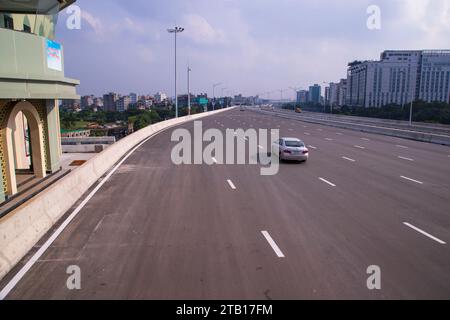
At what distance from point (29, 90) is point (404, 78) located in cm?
16211

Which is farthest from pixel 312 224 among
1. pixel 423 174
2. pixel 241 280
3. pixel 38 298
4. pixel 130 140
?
pixel 130 140

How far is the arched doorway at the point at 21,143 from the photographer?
1504 cm

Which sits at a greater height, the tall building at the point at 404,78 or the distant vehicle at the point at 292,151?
the tall building at the point at 404,78

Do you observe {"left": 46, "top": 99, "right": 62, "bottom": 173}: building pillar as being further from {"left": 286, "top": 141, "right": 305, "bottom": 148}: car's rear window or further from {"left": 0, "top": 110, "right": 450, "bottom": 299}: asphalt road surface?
{"left": 286, "top": 141, "right": 305, "bottom": 148}: car's rear window

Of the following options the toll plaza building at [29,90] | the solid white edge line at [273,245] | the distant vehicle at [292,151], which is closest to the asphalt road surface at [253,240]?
the solid white edge line at [273,245]

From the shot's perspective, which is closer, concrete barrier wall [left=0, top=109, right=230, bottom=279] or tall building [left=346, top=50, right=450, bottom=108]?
concrete barrier wall [left=0, top=109, right=230, bottom=279]

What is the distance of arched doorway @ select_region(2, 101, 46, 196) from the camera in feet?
49.3

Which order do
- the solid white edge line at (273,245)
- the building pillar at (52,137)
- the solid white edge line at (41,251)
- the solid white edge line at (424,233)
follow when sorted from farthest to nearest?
the building pillar at (52,137) → the solid white edge line at (424,233) → the solid white edge line at (273,245) → the solid white edge line at (41,251)

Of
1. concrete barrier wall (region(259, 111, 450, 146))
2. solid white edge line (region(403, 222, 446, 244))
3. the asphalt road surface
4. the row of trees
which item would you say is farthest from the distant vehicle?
the row of trees

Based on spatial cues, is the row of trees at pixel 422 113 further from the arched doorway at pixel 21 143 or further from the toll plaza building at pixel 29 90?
the arched doorway at pixel 21 143

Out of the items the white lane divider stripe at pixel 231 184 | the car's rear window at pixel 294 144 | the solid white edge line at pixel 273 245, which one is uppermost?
the car's rear window at pixel 294 144

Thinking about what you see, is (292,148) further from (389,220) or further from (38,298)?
(38,298)

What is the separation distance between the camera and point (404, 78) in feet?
497

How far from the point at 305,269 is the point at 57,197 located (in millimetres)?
7747
